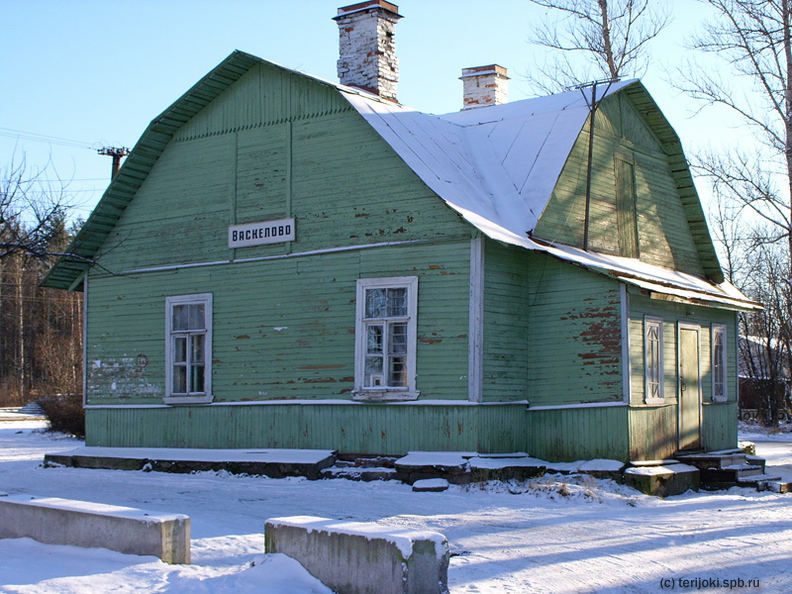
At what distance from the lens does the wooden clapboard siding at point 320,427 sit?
13.3 meters

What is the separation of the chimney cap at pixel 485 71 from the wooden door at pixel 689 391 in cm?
753

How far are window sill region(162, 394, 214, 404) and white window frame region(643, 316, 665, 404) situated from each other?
267 inches

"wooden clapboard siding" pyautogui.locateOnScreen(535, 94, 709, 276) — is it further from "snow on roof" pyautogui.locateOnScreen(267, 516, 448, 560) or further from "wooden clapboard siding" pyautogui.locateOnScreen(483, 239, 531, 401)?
"snow on roof" pyautogui.locateOnScreen(267, 516, 448, 560)

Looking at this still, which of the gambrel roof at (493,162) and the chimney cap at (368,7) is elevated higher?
the chimney cap at (368,7)

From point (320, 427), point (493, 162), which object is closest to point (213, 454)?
point (320, 427)

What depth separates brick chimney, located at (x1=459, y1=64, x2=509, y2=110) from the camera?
2047 centimetres

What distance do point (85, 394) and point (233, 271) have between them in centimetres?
396

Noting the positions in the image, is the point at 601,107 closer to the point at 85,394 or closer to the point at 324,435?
the point at 324,435

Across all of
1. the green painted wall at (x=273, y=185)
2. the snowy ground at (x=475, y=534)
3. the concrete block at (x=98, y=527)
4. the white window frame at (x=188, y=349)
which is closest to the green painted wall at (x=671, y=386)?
the snowy ground at (x=475, y=534)

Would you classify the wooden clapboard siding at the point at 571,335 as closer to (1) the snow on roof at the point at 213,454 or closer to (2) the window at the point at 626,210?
(2) the window at the point at 626,210

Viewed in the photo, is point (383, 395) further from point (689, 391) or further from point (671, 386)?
point (689, 391)

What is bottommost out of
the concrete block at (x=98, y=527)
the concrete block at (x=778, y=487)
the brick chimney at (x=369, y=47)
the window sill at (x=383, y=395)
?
the concrete block at (x=778, y=487)

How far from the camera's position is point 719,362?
17.0 metres

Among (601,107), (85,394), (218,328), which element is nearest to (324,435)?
(218,328)
